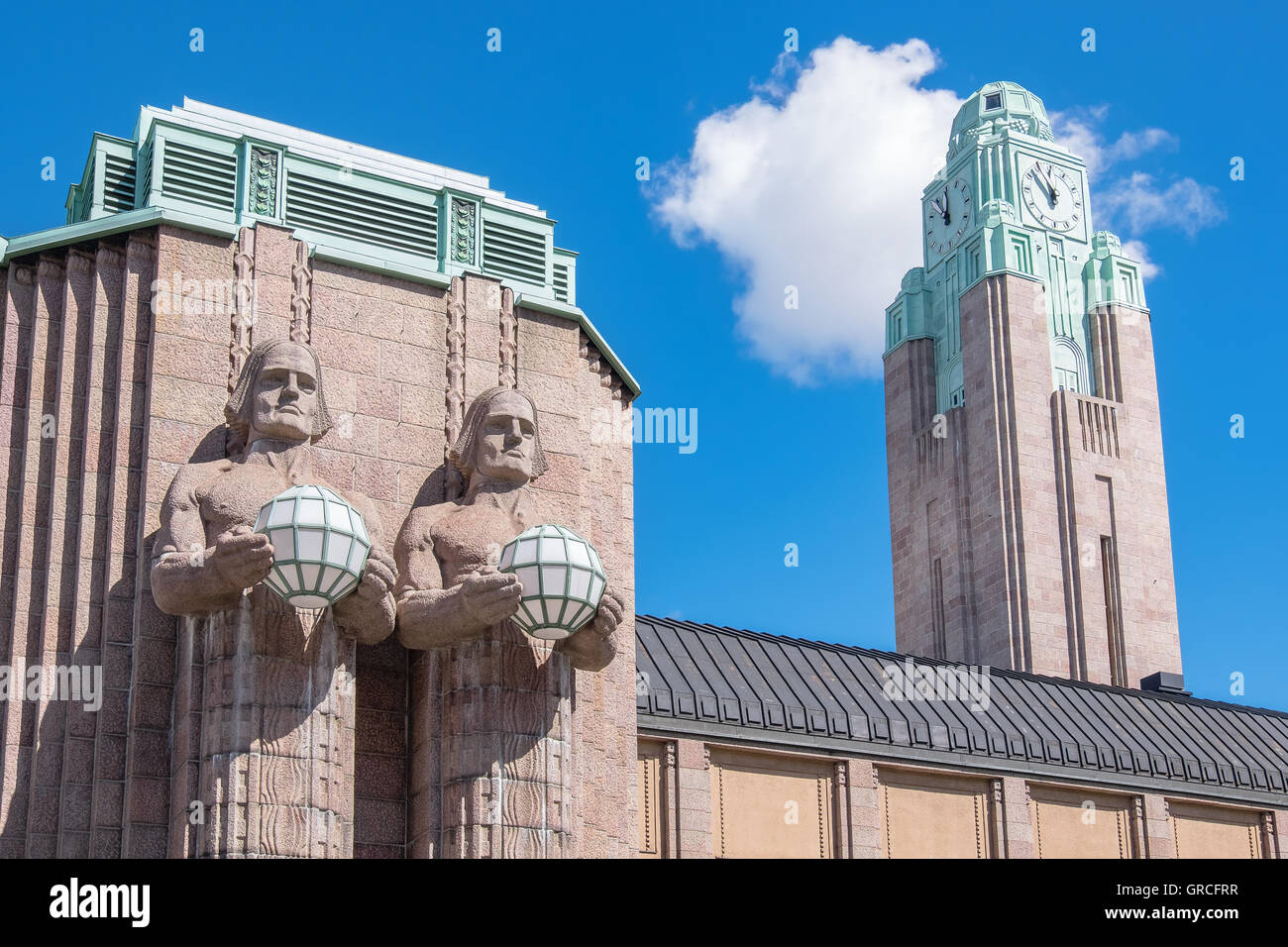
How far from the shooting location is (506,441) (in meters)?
18.3

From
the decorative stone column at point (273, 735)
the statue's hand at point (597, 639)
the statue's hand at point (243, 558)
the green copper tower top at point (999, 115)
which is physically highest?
→ the green copper tower top at point (999, 115)

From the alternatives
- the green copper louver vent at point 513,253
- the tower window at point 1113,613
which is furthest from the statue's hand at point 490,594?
the tower window at point 1113,613

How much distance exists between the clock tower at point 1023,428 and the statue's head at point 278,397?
51.3 meters

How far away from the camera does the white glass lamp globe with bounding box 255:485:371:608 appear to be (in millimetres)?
15961

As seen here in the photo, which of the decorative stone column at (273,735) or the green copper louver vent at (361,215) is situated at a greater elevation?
the green copper louver vent at (361,215)

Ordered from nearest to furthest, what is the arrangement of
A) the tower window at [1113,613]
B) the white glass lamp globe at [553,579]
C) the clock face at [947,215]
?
the white glass lamp globe at [553,579]
the tower window at [1113,613]
the clock face at [947,215]

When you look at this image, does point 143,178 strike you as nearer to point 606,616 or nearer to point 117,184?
point 117,184

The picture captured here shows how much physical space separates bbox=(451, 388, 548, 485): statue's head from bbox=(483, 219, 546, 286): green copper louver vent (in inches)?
85.7

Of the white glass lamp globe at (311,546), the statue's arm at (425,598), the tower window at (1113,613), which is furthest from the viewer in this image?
the tower window at (1113,613)

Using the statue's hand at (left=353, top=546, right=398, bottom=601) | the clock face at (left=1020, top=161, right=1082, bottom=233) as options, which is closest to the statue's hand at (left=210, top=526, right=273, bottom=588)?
the statue's hand at (left=353, top=546, right=398, bottom=601)

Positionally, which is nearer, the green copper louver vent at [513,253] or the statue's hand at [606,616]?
the statue's hand at [606,616]

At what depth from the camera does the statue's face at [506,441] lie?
18281 mm

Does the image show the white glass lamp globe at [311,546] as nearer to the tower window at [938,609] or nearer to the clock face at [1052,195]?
the tower window at [938,609]

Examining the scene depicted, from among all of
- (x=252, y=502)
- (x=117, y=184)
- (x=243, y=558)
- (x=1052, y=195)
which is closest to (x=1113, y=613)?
(x=1052, y=195)
